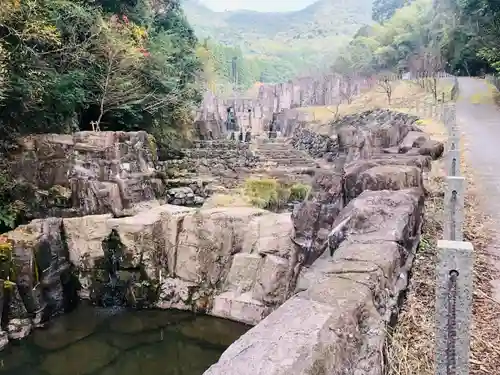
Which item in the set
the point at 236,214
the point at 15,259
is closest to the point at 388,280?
the point at 236,214

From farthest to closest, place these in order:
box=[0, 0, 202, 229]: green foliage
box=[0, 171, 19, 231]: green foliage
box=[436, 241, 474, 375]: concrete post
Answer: box=[0, 0, 202, 229]: green foliage < box=[0, 171, 19, 231]: green foliage < box=[436, 241, 474, 375]: concrete post

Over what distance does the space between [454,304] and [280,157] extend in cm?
2390

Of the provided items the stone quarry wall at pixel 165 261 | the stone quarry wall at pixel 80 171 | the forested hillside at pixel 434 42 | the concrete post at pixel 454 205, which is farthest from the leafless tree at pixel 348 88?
the concrete post at pixel 454 205

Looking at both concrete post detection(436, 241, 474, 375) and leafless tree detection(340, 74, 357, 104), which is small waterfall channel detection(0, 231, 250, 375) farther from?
leafless tree detection(340, 74, 357, 104)

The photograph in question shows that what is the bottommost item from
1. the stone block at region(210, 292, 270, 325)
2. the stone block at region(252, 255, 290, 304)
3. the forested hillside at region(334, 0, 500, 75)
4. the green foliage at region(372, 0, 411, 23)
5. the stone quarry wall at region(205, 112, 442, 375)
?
the stone block at region(210, 292, 270, 325)

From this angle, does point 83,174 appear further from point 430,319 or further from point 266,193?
point 430,319

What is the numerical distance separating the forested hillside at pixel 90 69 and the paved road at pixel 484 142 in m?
10.4

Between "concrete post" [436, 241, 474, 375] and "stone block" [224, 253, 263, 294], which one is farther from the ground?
"concrete post" [436, 241, 474, 375]

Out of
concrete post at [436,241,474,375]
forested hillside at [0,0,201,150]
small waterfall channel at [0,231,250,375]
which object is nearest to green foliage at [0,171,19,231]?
forested hillside at [0,0,201,150]

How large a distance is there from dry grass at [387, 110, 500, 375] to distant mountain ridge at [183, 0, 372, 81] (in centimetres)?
9848

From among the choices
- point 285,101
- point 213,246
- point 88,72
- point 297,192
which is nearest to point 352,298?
point 213,246

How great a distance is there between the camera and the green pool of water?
812 cm

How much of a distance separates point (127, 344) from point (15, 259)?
117 inches

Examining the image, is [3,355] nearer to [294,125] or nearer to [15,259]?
[15,259]
